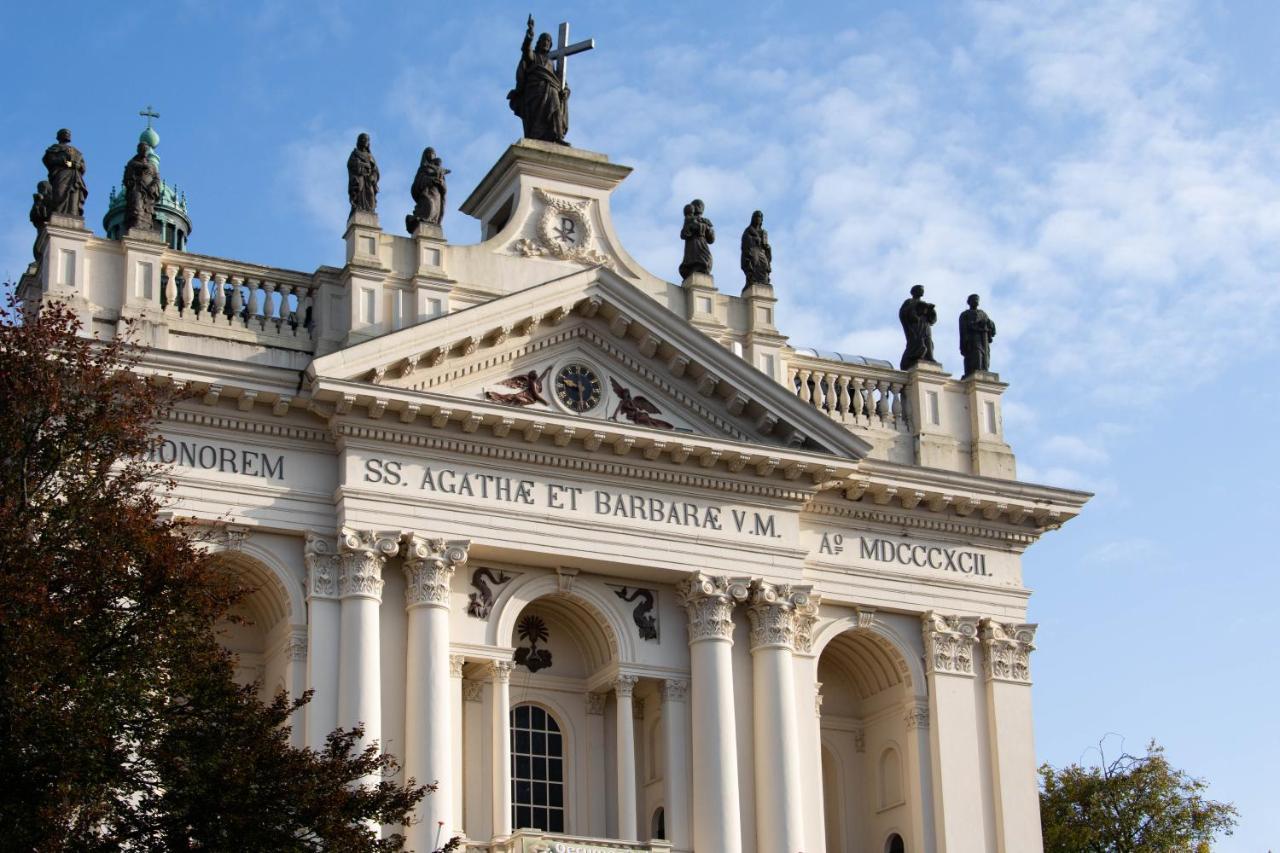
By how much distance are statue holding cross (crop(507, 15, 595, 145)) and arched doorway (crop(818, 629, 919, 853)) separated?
9.27 m

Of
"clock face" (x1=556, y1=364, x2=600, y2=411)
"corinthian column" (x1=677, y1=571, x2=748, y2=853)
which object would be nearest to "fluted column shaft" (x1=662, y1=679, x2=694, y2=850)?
"corinthian column" (x1=677, y1=571, x2=748, y2=853)

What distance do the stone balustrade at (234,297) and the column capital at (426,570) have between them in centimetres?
339

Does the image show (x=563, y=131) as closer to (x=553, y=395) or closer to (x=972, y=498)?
(x=553, y=395)

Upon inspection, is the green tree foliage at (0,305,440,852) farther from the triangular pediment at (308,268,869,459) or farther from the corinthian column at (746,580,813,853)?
the corinthian column at (746,580,813,853)

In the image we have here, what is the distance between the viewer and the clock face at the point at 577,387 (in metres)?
34.8

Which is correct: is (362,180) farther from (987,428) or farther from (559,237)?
(987,428)

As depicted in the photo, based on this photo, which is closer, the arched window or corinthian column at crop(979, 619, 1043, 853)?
the arched window

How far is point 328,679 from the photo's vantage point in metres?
32.3

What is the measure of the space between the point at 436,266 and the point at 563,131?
13.0 feet

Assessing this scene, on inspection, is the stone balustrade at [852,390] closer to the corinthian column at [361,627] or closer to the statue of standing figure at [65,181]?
the corinthian column at [361,627]

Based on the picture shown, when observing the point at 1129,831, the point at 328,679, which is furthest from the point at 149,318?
the point at 1129,831

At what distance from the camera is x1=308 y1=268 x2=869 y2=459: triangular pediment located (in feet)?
111

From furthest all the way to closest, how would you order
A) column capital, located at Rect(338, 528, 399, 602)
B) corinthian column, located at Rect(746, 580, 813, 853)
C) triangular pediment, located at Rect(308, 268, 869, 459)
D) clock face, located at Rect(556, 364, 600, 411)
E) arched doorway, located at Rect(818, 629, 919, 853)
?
1. arched doorway, located at Rect(818, 629, 919, 853)
2. clock face, located at Rect(556, 364, 600, 411)
3. corinthian column, located at Rect(746, 580, 813, 853)
4. triangular pediment, located at Rect(308, 268, 869, 459)
5. column capital, located at Rect(338, 528, 399, 602)

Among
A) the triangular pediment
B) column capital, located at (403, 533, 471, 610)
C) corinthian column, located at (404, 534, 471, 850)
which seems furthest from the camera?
the triangular pediment
